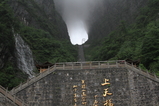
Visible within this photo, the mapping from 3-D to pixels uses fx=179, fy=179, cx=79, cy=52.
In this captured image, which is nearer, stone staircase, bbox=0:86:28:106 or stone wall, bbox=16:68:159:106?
stone staircase, bbox=0:86:28:106

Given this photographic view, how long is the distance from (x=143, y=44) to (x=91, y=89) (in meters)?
11.8

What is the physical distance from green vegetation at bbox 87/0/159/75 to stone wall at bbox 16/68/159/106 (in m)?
4.54

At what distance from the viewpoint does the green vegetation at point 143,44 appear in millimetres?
22611

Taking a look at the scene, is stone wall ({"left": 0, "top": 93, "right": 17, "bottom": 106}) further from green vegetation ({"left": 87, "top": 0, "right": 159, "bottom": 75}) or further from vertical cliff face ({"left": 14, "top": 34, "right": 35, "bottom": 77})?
vertical cliff face ({"left": 14, "top": 34, "right": 35, "bottom": 77})

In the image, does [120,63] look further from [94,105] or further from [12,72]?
[12,72]

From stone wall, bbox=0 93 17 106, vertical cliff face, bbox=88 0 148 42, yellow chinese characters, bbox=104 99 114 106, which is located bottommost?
yellow chinese characters, bbox=104 99 114 106

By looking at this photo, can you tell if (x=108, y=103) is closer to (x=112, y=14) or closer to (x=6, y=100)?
(x=6, y=100)

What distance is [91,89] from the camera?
1577 centimetres

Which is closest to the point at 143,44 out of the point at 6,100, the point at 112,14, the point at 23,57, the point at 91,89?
the point at 91,89

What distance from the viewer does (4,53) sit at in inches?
1063

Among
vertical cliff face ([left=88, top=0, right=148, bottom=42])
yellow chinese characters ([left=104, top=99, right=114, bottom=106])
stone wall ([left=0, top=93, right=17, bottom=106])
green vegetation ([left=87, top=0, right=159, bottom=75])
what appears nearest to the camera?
stone wall ([left=0, top=93, right=17, bottom=106])

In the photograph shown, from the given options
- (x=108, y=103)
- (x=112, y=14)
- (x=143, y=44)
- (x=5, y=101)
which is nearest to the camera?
(x=5, y=101)

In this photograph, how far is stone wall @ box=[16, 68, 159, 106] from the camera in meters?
15.2

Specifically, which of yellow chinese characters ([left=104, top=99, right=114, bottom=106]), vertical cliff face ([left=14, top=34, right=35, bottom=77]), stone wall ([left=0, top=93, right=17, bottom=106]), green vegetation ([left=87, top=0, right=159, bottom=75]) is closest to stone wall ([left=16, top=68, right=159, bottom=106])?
yellow chinese characters ([left=104, top=99, right=114, bottom=106])
